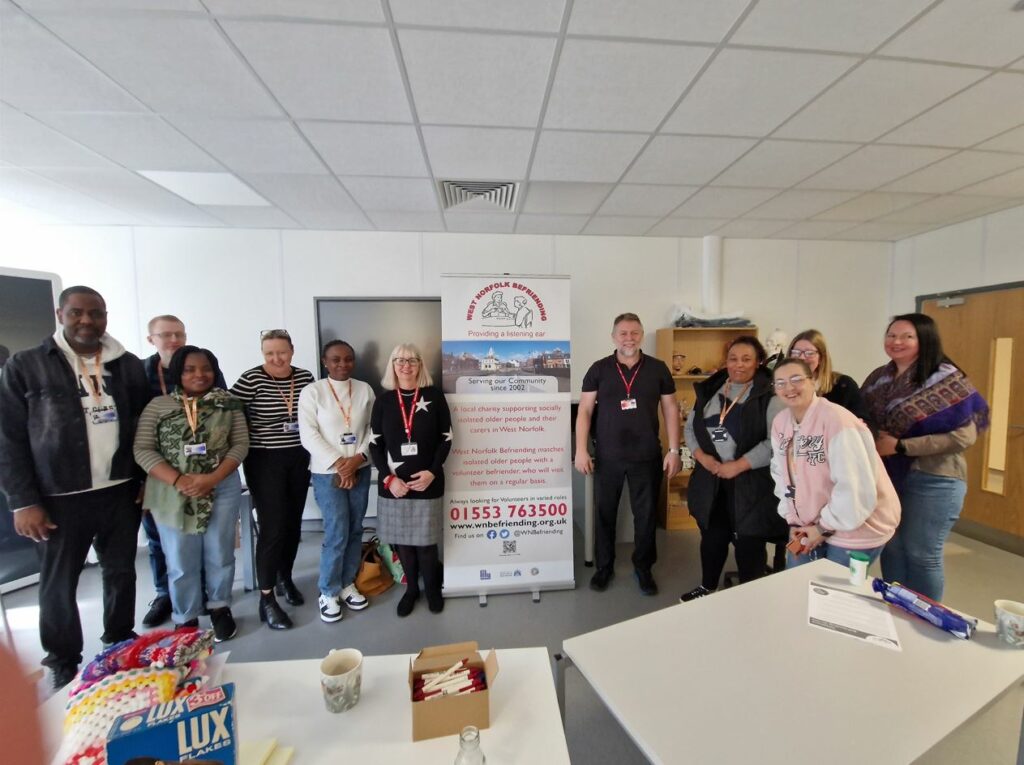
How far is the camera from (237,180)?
2.63 metres

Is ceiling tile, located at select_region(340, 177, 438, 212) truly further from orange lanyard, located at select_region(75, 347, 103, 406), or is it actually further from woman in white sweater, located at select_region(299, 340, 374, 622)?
orange lanyard, located at select_region(75, 347, 103, 406)

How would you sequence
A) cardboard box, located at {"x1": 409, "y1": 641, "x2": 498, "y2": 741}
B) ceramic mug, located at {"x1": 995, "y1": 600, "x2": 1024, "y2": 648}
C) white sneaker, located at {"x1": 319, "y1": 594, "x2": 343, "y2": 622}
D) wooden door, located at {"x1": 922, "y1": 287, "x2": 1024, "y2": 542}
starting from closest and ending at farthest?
cardboard box, located at {"x1": 409, "y1": 641, "x2": 498, "y2": 741} → ceramic mug, located at {"x1": 995, "y1": 600, "x2": 1024, "y2": 648} → white sneaker, located at {"x1": 319, "y1": 594, "x2": 343, "y2": 622} → wooden door, located at {"x1": 922, "y1": 287, "x2": 1024, "y2": 542}

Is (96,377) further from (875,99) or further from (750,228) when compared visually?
(750,228)

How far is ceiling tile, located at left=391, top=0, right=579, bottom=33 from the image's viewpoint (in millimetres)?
1366

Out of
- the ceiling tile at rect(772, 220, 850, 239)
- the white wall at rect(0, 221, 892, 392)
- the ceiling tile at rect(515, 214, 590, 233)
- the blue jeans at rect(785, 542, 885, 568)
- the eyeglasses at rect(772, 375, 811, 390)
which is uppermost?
the ceiling tile at rect(515, 214, 590, 233)

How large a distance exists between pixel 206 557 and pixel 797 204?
444 cm

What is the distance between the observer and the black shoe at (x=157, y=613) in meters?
2.38

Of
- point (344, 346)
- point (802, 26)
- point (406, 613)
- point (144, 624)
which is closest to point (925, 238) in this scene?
point (802, 26)

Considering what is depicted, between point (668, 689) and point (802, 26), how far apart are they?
2.15 m

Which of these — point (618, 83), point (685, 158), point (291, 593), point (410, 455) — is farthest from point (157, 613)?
point (685, 158)

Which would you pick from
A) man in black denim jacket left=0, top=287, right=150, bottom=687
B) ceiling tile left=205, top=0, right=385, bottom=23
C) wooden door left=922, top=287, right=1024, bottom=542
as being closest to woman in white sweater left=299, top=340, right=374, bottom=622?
man in black denim jacket left=0, top=287, right=150, bottom=687

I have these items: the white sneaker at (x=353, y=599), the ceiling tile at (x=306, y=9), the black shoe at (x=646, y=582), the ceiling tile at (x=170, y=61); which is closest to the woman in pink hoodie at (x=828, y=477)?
the black shoe at (x=646, y=582)

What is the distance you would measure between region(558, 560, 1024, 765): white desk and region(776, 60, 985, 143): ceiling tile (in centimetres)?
203

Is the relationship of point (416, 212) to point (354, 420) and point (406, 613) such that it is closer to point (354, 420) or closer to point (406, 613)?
point (354, 420)
